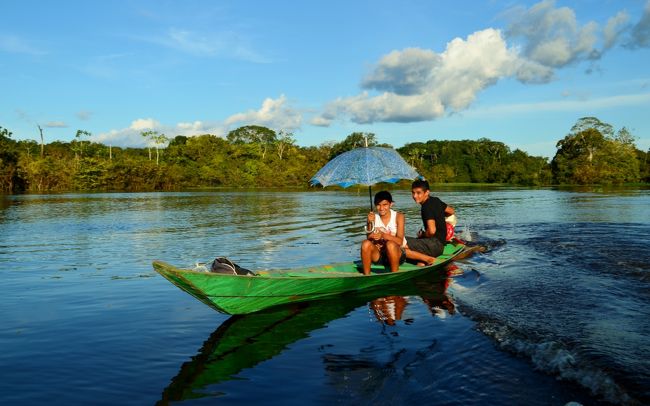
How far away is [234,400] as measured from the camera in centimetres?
486

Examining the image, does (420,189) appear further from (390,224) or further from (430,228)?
(390,224)

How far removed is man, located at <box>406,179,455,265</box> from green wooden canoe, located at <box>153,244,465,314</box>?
0.59 m

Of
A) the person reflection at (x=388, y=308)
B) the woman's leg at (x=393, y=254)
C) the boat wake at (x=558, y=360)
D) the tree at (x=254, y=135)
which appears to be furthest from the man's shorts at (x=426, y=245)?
the tree at (x=254, y=135)

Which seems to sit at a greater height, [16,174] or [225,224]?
[16,174]

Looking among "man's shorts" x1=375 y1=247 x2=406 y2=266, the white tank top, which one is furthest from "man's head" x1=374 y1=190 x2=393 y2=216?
"man's shorts" x1=375 y1=247 x2=406 y2=266

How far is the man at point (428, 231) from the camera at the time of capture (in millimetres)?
10055

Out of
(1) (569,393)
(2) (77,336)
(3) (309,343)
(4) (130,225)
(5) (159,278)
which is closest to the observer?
(1) (569,393)

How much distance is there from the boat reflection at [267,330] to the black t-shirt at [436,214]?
1.17m

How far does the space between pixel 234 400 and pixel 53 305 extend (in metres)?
5.47

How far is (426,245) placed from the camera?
10359 millimetres

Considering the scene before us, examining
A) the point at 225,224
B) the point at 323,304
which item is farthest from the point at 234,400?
the point at 225,224

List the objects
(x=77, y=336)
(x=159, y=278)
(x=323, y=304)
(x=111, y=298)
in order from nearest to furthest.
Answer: (x=77, y=336)
(x=323, y=304)
(x=111, y=298)
(x=159, y=278)

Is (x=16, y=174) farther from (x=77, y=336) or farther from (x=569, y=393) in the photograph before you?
(x=569, y=393)

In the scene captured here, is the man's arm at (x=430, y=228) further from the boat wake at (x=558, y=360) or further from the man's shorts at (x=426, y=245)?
the boat wake at (x=558, y=360)
